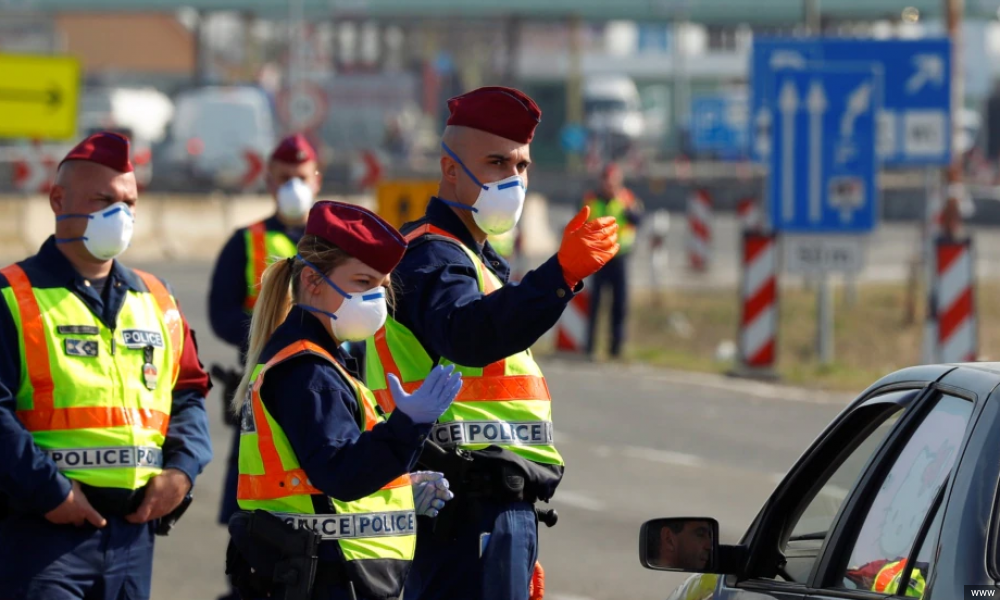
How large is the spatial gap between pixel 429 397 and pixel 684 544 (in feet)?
2.20

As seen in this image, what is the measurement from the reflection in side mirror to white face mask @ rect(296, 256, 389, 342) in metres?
0.80

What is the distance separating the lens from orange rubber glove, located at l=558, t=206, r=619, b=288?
13.1 feet

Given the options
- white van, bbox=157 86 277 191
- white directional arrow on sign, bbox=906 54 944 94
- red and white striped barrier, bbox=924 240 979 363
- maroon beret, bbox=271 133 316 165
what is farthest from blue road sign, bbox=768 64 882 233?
white van, bbox=157 86 277 191

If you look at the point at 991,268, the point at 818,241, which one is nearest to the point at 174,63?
the point at 991,268

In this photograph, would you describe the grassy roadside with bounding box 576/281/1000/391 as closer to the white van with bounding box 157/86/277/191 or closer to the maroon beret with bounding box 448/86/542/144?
the maroon beret with bounding box 448/86/542/144

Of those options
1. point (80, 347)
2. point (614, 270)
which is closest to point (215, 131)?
point (614, 270)

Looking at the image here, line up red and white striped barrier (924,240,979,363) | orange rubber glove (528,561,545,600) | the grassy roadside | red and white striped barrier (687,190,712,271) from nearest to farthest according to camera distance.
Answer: orange rubber glove (528,561,545,600) < red and white striped barrier (924,240,979,363) < the grassy roadside < red and white striped barrier (687,190,712,271)

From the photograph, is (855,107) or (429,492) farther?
(855,107)

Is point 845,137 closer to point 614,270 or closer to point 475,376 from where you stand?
point 614,270

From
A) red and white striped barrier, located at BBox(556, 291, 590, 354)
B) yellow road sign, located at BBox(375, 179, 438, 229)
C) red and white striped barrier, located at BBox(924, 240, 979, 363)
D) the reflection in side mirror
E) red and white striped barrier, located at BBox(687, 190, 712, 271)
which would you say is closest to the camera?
the reflection in side mirror

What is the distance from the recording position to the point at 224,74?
97125 millimetres

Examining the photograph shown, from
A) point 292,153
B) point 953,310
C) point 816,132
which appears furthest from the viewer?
point 816,132

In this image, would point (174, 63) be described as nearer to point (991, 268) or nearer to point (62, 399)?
point (991, 268)

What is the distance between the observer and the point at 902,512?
11.5 feet
